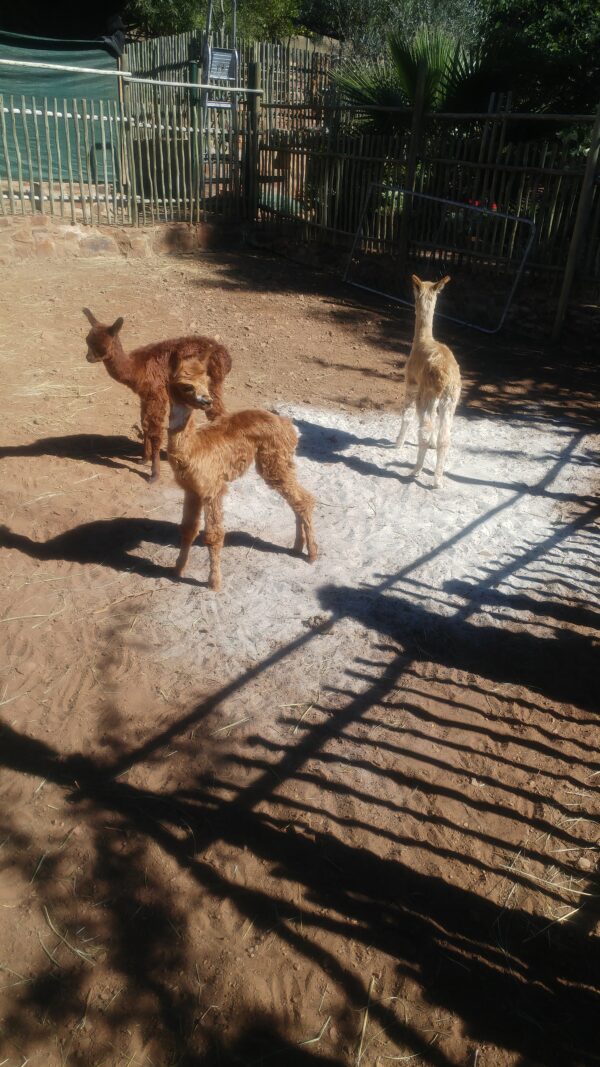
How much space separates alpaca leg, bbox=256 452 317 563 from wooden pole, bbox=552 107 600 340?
Answer: 6.50 metres

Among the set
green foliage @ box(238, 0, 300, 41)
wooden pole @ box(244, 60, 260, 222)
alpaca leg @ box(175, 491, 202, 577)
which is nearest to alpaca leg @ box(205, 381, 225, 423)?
alpaca leg @ box(175, 491, 202, 577)

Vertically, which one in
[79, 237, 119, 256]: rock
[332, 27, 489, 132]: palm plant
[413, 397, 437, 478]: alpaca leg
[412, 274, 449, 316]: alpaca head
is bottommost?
[413, 397, 437, 478]: alpaca leg

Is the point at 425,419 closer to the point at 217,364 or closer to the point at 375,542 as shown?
the point at 375,542

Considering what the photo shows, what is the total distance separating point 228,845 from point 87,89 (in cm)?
1449

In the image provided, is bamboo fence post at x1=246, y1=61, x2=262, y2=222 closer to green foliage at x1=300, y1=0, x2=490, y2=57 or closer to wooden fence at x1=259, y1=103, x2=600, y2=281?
wooden fence at x1=259, y1=103, x2=600, y2=281

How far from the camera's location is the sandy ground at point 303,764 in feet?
8.60

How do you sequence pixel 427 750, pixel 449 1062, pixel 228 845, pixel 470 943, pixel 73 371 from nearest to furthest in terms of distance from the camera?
1. pixel 449 1062
2. pixel 470 943
3. pixel 228 845
4. pixel 427 750
5. pixel 73 371

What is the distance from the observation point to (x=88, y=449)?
6.33 meters

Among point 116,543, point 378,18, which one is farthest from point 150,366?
point 378,18

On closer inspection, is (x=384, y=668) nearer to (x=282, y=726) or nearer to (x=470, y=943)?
(x=282, y=726)

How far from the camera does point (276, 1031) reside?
2.56 metres

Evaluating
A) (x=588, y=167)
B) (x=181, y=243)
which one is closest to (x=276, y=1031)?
(x=588, y=167)

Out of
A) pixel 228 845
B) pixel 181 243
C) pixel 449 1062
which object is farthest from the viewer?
pixel 181 243

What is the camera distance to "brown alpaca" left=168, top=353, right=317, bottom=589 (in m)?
4.20
